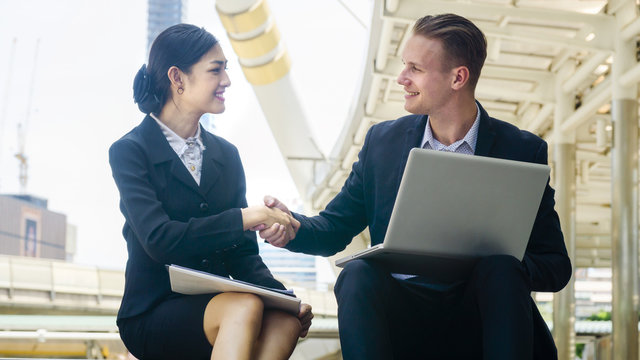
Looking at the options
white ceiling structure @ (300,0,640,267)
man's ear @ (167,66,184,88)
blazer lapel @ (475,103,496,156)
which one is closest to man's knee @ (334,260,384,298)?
blazer lapel @ (475,103,496,156)

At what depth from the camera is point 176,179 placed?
88.5 inches

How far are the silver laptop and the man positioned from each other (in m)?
0.07

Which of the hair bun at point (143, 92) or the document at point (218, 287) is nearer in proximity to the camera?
the document at point (218, 287)

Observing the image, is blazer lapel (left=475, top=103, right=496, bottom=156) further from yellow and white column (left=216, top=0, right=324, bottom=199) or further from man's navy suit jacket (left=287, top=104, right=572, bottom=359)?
yellow and white column (left=216, top=0, right=324, bottom=199)

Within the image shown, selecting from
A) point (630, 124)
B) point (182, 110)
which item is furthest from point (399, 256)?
point (630, 124)

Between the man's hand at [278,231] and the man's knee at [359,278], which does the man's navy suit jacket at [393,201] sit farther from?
the man's knee at [359,278]

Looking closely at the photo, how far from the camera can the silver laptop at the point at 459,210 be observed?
1.85 m

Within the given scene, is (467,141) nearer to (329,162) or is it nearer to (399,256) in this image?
(399,256)

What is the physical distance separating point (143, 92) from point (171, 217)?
409mm

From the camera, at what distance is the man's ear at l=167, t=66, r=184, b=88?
91.6 inches

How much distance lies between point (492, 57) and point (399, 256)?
26.0ft

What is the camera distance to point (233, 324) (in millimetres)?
1915

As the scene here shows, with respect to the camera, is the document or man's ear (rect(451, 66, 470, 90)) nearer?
the document

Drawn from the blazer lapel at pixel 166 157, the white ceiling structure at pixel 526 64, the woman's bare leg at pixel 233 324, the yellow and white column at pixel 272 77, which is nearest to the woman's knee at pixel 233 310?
the woman's bare leg at pixel 233 324
